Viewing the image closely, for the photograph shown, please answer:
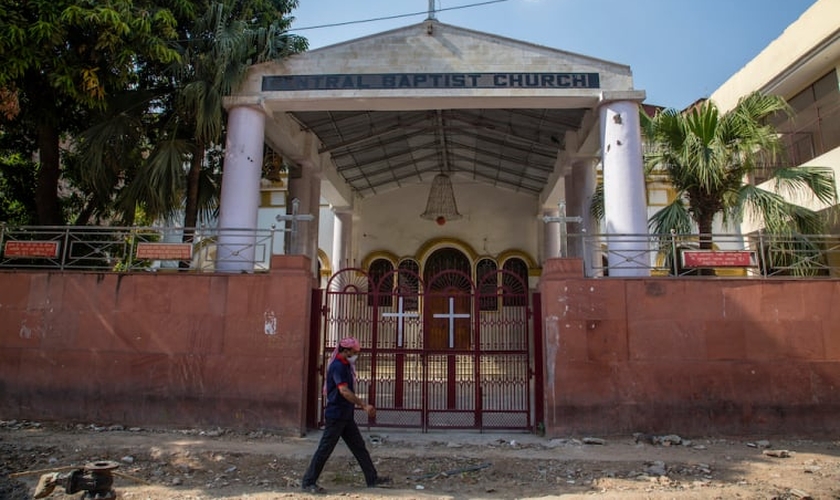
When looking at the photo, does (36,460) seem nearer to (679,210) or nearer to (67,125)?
(67,125)

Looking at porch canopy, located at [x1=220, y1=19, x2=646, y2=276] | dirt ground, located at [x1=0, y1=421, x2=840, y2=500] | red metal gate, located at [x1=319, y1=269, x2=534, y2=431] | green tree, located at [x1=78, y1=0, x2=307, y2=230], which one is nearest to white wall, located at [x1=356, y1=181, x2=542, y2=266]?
porch canopy, located at [x1=220, y1=19, x2=646, y2=276]

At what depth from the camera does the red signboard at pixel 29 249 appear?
9266 mm

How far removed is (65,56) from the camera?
32.1ft

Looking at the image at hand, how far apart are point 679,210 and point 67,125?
1162 centimetres

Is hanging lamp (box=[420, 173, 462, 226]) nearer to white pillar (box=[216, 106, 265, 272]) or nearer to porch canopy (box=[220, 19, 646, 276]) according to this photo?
porch canopy (box=[220, 19, 646, 276])

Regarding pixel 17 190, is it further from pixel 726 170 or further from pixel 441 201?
pixel 726 170

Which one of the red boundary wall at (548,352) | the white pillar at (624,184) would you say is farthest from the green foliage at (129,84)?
the white pillar at (624,184)

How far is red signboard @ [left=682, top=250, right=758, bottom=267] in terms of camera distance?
27.9ft

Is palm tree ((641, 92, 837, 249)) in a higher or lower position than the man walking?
higher

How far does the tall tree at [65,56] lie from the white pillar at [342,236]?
8.51m

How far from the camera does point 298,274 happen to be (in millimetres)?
8492

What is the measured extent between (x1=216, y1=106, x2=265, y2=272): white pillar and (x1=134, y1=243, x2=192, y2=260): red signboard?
944mm

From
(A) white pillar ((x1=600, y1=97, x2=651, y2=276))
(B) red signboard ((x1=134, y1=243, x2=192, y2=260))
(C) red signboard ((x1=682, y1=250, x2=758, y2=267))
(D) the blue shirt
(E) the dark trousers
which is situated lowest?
A: (E) the dark trousers

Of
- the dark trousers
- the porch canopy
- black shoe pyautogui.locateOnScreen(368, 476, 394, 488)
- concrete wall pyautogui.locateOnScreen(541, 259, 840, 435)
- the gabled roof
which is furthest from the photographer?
the gabled roof
